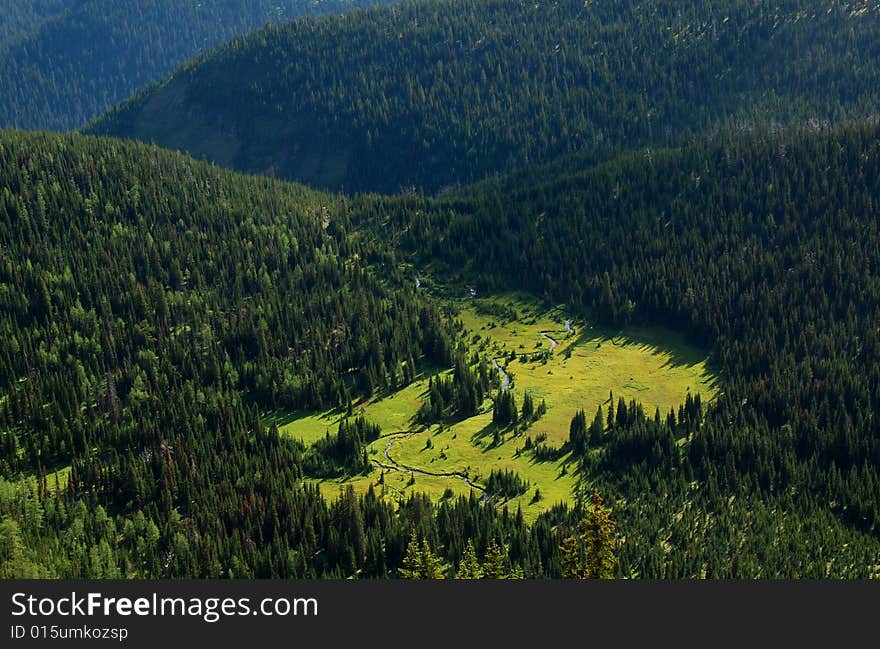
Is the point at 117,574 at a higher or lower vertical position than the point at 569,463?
higher

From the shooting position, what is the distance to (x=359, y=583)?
3979 inches

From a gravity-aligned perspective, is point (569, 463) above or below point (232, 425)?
below

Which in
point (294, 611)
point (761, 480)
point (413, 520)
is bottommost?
point (761, 480)

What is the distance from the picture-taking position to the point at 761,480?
182750mm

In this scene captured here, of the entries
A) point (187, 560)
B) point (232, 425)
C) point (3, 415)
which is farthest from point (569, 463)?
point (3, 415)

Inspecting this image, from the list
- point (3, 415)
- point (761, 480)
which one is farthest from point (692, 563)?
point (3, 415)

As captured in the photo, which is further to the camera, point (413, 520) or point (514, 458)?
point (514, 458)

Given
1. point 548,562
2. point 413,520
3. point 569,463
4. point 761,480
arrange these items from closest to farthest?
point 548,562 < point 413,520 < point 761,480 < point 569,463

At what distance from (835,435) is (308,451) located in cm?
9104

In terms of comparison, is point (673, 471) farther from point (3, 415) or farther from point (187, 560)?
point (3, 415)

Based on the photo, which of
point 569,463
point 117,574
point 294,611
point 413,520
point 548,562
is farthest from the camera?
point 569,463

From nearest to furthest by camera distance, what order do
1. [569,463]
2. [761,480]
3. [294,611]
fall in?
[294,611] → [761,480] → [569,463]

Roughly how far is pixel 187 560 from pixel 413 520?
105 ft

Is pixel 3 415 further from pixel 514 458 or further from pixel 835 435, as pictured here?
pixel 835 435
